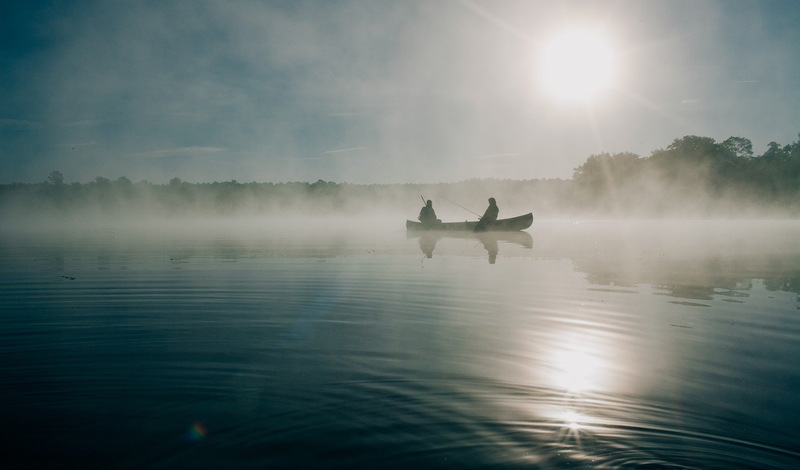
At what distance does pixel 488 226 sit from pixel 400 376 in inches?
1107

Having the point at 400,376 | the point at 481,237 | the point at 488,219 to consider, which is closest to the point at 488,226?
the point at 488,219

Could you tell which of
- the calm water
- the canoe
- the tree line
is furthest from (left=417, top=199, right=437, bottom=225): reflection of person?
the tree line

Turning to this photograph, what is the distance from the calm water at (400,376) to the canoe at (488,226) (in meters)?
21.8

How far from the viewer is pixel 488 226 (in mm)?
32562

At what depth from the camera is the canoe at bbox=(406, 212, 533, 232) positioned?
108 ft

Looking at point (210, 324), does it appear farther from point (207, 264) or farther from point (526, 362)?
point (207, 264)

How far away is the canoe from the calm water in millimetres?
21794

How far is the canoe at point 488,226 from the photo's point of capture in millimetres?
32834

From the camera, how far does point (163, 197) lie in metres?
125

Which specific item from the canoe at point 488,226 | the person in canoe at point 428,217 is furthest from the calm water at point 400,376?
the person in canoe at point 428,217

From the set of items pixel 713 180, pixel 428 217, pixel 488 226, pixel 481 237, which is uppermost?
pixel 713 180


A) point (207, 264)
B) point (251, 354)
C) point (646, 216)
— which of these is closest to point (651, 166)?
point (646, 216)

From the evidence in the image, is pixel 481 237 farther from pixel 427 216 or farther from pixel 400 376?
pixel 400 376

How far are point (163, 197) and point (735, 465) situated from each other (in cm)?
13501
